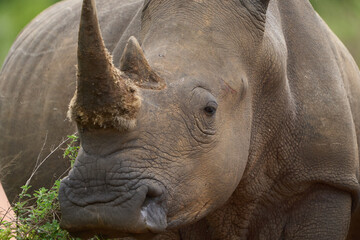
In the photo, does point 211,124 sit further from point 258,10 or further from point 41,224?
point 41,224

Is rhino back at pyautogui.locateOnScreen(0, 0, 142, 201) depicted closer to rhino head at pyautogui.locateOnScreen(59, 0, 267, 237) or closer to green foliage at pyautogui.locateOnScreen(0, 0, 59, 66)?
rhino head at pyautogui.locateOnScreen(59, 0, 267, 237)

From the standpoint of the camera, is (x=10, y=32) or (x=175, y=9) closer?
(x=175, y=9)

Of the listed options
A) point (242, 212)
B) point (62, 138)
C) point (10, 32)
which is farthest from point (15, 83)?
point (10, 32)

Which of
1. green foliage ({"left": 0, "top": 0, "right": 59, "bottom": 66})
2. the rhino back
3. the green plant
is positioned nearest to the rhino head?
the green plant

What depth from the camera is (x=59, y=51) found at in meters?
7.73

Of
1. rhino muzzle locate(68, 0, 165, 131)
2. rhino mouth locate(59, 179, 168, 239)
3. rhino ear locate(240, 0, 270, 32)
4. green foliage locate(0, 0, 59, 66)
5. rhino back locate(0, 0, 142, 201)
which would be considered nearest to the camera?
rhino muzzle locate(68, 0, 165, 131)

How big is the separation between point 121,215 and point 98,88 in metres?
0.58

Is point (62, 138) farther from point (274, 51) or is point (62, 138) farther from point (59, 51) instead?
point (274, 51)

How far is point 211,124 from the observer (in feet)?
17.3

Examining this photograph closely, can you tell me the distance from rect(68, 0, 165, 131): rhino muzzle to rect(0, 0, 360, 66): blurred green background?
8.89 meters

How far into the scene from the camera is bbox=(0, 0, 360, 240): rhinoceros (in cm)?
483

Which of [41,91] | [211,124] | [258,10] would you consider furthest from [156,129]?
[41,91]

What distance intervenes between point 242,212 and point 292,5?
49.7 inches

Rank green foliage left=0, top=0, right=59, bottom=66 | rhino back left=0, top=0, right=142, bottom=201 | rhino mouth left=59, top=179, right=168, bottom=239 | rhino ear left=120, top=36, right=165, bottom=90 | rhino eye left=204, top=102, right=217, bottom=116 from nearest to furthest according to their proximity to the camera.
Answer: rhino mouth left=59, top=179, right=168, bottom=239 → rhino ear left=120, top=36, right=165, bottom=90 → rhino eye left=204, top=102, right=217, bottom=116 → rhino back left=0, top=0, right=142, bottom=201 → green foliage left=0, top=0, right=59, bottom=66
